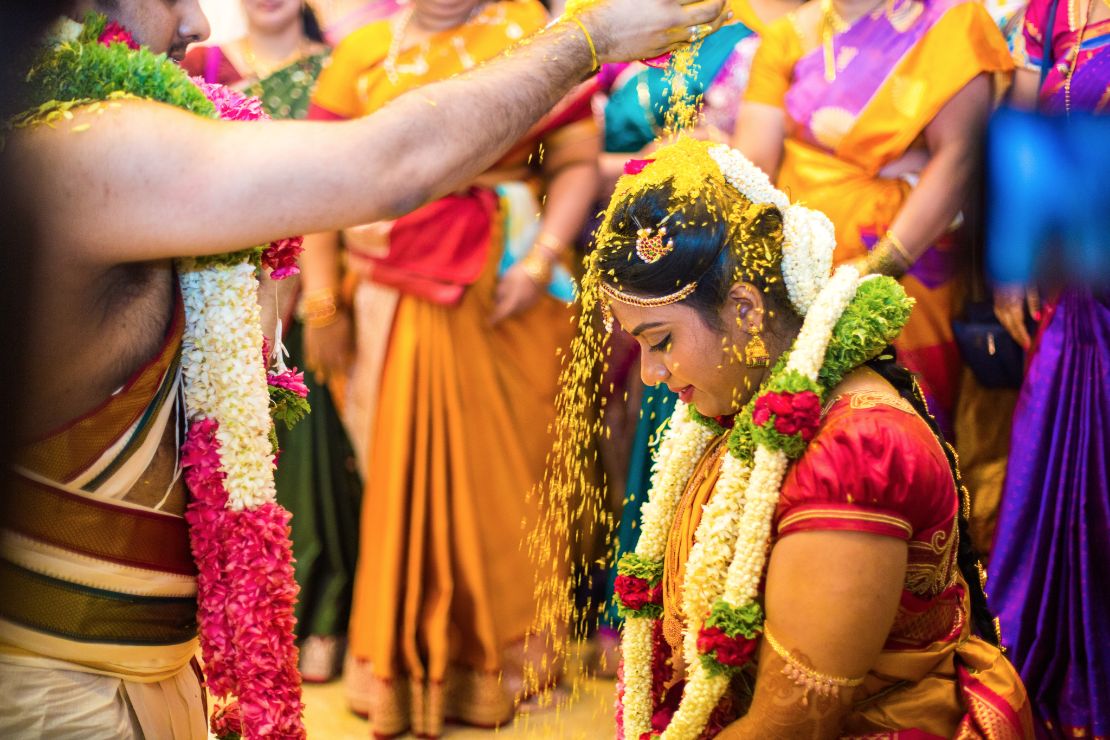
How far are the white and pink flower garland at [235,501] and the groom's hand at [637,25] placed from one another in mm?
753

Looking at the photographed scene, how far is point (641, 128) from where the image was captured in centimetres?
415

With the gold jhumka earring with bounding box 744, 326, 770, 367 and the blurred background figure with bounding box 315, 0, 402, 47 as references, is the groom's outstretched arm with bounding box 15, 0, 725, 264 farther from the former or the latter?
the blurred background figure with bounding box 315, 0, 402, 47

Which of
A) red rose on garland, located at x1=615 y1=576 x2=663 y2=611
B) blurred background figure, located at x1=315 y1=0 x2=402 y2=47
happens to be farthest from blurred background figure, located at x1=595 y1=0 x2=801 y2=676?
red rose on garland, located at x1=615 y1=576 x2=663 y2=611

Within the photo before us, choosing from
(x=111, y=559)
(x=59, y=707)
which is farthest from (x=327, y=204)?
(x=59, y=707)

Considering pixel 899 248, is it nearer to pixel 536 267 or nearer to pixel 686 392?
pixel 536 267

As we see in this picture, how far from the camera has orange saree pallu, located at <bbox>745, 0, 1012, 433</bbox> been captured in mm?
3648

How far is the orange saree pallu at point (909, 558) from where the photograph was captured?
189 cm

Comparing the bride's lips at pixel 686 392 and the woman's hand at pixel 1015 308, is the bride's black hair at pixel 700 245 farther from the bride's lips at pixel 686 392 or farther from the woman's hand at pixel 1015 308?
the woman's hand at pixel 1015 308

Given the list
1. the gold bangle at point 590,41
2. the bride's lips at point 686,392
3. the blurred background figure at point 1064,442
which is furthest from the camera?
the blurred background figure at point 1064,442

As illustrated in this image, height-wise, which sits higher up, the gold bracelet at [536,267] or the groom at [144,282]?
the groom at [144,282]

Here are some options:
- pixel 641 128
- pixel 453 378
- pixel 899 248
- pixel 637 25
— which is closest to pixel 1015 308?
pixel 899 248

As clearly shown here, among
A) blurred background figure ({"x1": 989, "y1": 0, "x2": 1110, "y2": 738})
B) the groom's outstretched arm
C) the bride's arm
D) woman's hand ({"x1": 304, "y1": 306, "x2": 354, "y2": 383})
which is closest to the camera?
the groom's outstretched arm

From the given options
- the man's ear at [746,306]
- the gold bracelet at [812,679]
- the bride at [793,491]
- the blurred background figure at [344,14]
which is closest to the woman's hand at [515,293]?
the blurred background figure at [344,14]

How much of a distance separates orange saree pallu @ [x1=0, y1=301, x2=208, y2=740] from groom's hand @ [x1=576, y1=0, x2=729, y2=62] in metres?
0.89
